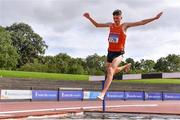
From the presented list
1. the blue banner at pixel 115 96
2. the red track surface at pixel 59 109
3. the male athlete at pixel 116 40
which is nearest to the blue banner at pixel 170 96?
the blue banner at pixel 115 96

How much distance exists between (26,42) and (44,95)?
3039 inches

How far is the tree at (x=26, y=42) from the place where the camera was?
10638cm

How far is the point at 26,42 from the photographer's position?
10788 cm

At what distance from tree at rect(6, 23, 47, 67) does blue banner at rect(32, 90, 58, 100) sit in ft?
237

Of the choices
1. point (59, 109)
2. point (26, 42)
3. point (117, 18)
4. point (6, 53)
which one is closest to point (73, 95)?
point (59, 109)

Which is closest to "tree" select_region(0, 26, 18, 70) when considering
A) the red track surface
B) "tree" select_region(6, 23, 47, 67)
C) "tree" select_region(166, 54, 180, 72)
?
"tree" select_region(6, 23, 47, 67)

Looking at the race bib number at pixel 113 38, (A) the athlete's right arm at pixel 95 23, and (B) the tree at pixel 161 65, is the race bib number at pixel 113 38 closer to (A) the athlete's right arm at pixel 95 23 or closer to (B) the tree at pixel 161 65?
(A) the athlete's right arm at pixel 95 23

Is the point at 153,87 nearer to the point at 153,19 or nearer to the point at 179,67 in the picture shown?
the point at 153,19

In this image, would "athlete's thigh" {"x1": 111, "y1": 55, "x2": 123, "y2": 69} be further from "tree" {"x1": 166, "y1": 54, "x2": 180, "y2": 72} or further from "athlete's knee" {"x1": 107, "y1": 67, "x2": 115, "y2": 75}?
"tree" {"x1": 166, "y1": 54, "x2": 180, "y2": 72}

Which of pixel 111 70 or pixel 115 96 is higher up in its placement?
pixel 111 70

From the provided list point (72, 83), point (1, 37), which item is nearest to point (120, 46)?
point (72, 83)

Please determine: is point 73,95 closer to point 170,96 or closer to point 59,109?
point 59,109

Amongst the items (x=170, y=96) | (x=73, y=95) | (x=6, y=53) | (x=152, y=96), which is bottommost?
(x=170, y=96)

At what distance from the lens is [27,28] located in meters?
111
